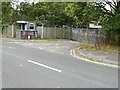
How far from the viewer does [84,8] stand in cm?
1010

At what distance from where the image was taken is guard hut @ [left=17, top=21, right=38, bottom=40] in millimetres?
16828

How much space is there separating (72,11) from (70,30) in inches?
340

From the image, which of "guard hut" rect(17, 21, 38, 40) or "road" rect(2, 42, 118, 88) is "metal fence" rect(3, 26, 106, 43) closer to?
"guard hut" rect(17, 21, 38, 40)

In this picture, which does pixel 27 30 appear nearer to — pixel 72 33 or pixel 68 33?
pixel 68 33

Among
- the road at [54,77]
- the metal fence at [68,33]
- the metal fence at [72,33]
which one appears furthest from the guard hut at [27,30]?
the road at [54,77]

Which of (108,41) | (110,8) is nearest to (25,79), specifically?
(108,41)

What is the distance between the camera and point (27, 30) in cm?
1697

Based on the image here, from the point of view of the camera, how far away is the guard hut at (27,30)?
55.2ft

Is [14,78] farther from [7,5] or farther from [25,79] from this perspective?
[7,5]

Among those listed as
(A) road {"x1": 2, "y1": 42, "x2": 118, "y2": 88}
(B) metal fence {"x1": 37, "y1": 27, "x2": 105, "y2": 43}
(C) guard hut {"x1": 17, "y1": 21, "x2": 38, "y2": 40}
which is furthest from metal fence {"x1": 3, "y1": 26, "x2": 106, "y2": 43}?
(A) road {"x1": 2, "y1": 42, "x2": 118, "y2": 88}

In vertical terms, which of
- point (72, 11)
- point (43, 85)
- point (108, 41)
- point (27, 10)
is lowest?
point (43, 85)

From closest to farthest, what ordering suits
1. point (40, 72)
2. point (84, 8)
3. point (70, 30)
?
point (40, 72) → point (84, 8) → point (70, 30)

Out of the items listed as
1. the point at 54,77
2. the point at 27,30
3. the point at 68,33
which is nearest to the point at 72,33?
the point at 68,33

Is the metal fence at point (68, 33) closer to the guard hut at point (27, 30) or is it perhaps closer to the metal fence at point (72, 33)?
the metal fence at point (72, 33)
